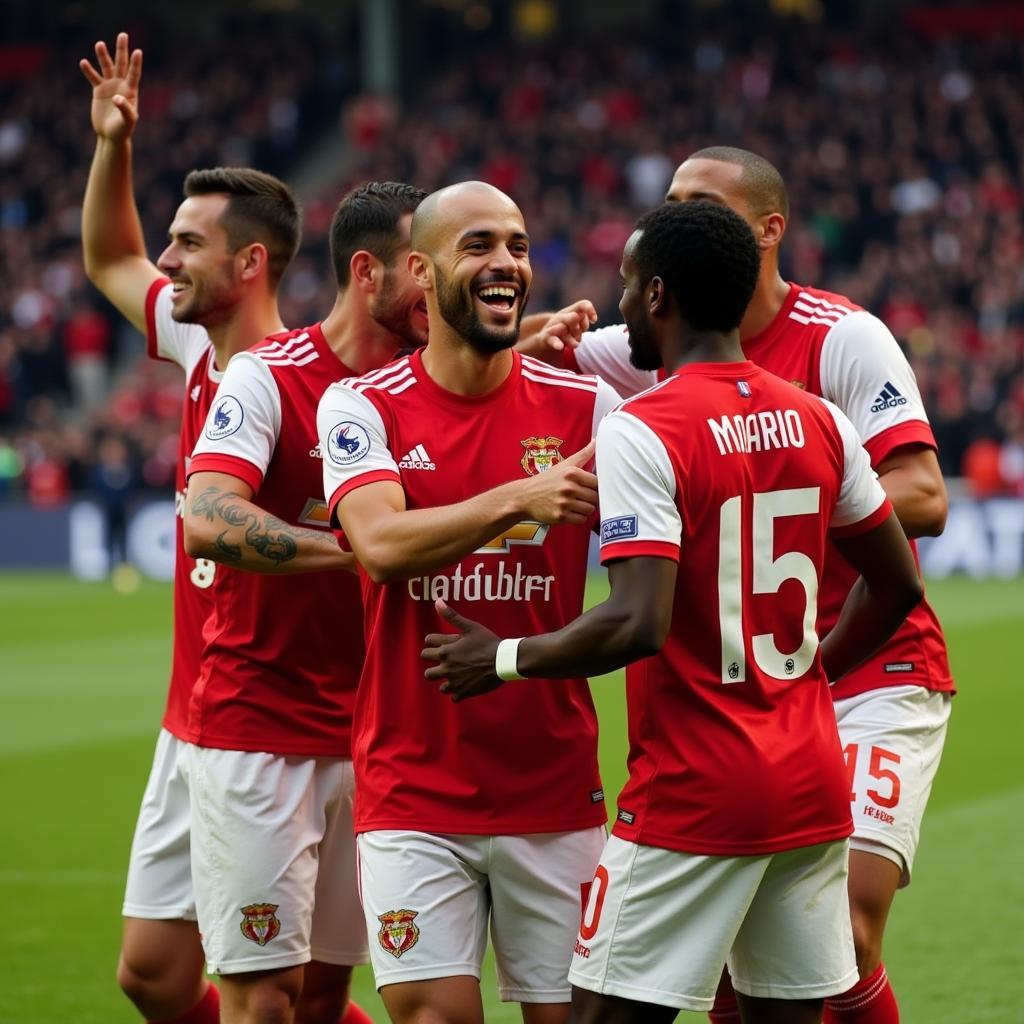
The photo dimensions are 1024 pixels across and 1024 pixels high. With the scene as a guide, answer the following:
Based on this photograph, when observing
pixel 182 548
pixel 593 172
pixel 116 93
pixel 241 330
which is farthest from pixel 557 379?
pixel 593 172

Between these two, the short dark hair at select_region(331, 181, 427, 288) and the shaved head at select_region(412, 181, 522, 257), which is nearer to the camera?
the shaved head at select_region(412, 181, 522, 257)

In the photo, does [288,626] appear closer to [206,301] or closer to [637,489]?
[206,301]

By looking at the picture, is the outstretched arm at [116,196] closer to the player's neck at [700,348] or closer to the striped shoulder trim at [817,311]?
the striped shoulder trim at [817,311]

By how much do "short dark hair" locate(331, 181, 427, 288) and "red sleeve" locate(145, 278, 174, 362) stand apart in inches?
43.9

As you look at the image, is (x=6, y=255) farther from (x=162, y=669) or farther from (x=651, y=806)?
(x=651, y=806)

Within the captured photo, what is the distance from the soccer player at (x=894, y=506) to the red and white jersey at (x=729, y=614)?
3.12ft

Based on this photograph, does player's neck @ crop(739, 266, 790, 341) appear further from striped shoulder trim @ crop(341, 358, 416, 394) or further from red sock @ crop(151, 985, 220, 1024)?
red sock @ crop(151, 985, 220, 1024)

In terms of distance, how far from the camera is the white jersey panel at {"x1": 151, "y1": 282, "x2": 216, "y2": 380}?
5.93 m

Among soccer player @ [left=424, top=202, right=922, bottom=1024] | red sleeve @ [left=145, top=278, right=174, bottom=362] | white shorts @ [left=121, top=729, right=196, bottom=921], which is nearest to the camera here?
soccer player @ [left=424, top=202, right=922, bottom=1024]

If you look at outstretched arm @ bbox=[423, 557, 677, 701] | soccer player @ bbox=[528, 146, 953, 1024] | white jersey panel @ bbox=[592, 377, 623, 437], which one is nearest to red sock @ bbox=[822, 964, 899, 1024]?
soccer player @ bbox=[528, 146, 953, 1024]

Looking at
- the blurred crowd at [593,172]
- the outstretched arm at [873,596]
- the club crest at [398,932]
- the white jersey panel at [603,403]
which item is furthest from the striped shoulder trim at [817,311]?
the blurred crowd at [593,172]

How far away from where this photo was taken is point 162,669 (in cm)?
1568

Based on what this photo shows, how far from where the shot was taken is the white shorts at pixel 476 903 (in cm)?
Result: 427

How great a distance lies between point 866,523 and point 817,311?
1.12m
